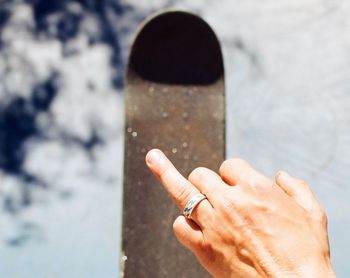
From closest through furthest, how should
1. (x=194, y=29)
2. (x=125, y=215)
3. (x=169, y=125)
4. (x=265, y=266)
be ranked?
(x=265, y=266) → (x=125, y=215) → (x=169, y=125) → (x=194, y=29)

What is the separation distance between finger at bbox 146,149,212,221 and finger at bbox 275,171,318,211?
127mm

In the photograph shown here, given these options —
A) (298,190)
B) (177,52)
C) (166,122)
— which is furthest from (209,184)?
(177,52)

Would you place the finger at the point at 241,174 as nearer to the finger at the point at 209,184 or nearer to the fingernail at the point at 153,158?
the finger at the point at 209,184

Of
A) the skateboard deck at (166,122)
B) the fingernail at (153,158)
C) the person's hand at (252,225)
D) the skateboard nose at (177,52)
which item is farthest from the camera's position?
the skateboard nose at (177,52)

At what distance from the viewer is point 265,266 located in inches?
27.7

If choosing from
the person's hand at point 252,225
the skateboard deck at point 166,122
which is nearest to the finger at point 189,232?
the person's hand at point 252,225

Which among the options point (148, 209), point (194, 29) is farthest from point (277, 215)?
point (194, 29)

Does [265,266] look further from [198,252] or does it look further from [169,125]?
[169,125]

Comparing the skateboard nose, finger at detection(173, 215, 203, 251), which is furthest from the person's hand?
the skateboard nose

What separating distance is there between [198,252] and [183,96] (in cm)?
157

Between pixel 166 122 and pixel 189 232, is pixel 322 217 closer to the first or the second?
pixel 189 232

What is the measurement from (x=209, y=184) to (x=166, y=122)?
4.80 ft

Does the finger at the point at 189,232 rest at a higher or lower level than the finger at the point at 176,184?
lower

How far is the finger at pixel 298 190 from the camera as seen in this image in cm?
76
